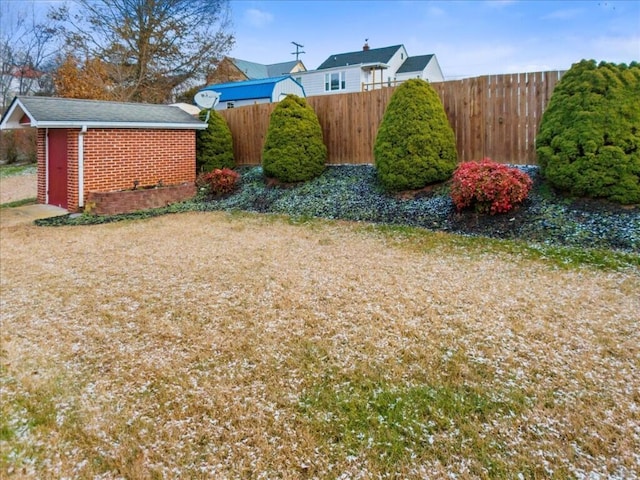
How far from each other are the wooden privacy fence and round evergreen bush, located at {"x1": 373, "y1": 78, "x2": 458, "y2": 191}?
23.5 inches

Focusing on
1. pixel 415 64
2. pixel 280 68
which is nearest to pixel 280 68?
pixel 280 68

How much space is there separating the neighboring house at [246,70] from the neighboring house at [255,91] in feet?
8.65

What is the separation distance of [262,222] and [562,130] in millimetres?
5233

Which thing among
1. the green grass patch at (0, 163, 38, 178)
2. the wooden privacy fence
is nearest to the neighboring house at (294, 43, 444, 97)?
the green grass patch at (0, 163, 38, 178)

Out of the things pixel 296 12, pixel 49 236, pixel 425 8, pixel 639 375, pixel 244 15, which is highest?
pixel 244 15

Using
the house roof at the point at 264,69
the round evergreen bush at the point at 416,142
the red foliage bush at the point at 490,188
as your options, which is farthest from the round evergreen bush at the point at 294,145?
the house roof at the point at 264,69

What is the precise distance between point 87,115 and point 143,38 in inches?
582

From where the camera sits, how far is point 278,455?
2.29m

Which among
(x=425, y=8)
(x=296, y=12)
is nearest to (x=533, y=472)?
(x=425, y=8)

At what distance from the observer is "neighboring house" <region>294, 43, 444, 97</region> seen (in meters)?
29.3

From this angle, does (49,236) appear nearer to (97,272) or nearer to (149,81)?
(97,272)

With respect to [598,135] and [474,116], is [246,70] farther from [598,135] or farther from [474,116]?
[598,135]

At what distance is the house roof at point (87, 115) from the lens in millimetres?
9305

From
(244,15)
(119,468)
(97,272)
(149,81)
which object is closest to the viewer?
(119,468)
